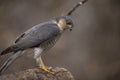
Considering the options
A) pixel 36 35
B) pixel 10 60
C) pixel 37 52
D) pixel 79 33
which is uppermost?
pixel 79 33

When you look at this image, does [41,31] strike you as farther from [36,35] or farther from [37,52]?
[37,52]

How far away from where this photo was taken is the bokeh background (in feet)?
51.8

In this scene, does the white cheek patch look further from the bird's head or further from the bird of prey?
the bird's head

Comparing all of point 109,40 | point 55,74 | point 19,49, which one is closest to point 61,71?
point 55,74

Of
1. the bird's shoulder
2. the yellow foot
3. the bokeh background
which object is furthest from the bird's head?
the bokeh background

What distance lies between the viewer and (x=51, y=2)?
53.7 feet

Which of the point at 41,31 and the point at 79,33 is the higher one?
the point at 79,33

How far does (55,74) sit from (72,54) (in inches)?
212

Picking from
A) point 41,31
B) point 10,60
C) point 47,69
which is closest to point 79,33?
point 47,69

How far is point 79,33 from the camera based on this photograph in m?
16.0

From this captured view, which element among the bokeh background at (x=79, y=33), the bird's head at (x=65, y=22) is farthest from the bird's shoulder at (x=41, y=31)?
the bokeh background at (x=79, y=33)

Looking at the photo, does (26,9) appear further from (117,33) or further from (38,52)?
(38,52)

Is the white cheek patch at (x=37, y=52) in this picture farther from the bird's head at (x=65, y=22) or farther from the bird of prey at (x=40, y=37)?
the bird's head at (x=65, y=22)

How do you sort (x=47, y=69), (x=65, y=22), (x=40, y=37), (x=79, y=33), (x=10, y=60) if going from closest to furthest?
1. (x=10, y=60)
2. (x=65, y=22)
3. (x=40, y=37)
4. (x=47, y=69)
5. (x=79, y=33)
